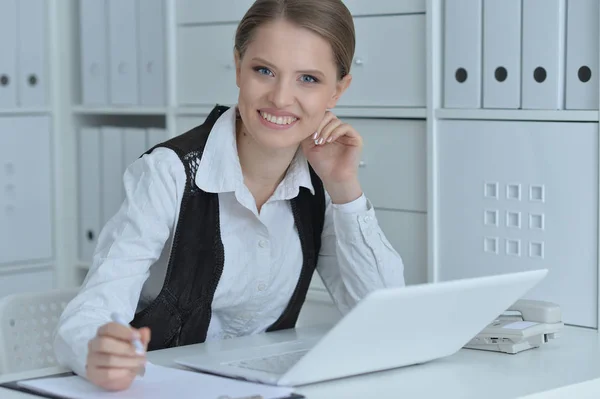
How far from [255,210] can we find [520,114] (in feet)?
2.02

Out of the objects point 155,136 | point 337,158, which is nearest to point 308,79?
point 337,158

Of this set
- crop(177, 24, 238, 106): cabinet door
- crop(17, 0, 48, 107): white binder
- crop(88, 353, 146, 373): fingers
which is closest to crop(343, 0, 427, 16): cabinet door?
crop(177, 24, 238, 106): cabinet door

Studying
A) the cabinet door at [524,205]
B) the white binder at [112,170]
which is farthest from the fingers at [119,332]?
the white binder at [112,170]

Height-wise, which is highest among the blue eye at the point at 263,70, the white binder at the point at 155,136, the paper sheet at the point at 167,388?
the blue eye at the point at 263,70

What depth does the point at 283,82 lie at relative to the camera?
1.63 metres

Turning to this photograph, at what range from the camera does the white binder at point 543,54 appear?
76.3 inches

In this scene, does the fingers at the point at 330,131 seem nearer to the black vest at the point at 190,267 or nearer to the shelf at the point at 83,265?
the black vest at the point at 190,267

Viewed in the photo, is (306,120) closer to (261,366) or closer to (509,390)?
(261,366)

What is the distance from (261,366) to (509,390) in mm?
335

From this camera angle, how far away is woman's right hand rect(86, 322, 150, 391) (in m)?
1.21

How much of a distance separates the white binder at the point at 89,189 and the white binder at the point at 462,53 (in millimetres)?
1278

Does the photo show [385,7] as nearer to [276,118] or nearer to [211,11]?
[211,11]

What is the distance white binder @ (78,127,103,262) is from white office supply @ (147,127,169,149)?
0.23 meters

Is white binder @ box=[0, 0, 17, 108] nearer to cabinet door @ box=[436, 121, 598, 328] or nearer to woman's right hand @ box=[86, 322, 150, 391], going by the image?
cabinet door @ box=[436, 121, 598, 328]
